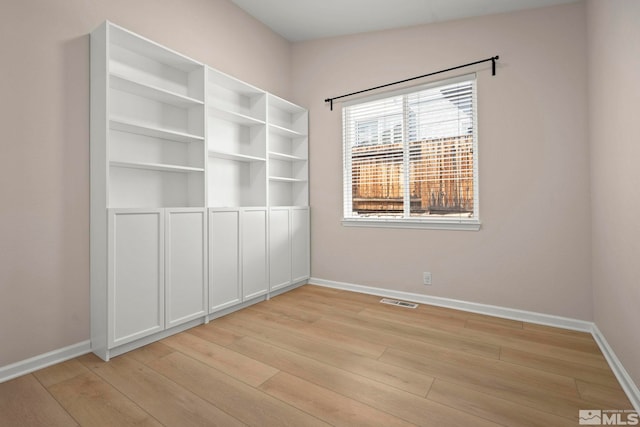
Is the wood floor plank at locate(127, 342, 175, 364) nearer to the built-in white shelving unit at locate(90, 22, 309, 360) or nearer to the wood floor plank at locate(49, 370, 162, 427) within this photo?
the built-in white shelving unit at locate(90, 22, 309, 360)

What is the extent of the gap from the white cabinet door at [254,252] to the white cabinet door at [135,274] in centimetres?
83

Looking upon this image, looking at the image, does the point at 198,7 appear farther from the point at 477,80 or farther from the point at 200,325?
the point at 200,325

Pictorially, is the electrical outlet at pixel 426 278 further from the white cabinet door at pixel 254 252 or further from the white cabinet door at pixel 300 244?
the white cabinet door at pixel 254 252

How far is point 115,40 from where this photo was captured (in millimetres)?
2207

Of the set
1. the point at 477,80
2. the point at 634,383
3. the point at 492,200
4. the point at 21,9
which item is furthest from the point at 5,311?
the point at 477,80

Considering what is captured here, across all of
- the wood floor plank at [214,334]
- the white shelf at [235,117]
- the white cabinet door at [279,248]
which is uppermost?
the white shelf at [235,117]

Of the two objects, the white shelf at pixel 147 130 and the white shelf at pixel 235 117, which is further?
the white shelf at pixel 235 117

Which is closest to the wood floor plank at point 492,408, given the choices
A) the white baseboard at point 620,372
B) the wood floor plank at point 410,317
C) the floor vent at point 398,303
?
the white baseboard at point 620,372

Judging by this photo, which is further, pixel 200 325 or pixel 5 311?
pixel 200 325

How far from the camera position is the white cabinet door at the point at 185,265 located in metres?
2.35

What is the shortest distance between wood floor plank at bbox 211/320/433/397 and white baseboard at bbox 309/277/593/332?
4.18ft

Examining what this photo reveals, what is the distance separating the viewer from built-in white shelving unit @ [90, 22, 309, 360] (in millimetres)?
2080

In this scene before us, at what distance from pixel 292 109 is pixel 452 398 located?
332cm

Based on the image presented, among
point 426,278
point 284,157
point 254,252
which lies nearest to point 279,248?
point 254,252
